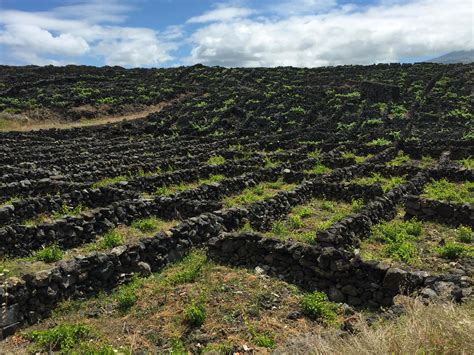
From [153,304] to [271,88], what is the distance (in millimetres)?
71264

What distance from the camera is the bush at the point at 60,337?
923 cm

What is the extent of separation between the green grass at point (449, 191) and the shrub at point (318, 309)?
36.0 ft

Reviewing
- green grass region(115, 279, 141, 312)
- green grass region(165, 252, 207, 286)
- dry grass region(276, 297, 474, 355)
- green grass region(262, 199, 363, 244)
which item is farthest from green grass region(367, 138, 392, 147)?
dry grass region(276, 297, 474, 355)

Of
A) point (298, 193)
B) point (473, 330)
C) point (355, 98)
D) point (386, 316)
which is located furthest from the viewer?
point (355, 98)

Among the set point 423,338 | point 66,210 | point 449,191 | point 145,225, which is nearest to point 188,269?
point 145,225

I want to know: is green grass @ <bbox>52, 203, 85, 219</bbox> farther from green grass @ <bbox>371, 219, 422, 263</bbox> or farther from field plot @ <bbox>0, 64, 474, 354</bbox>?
green grass @ <bbox>371, 219, 422, 263</bbox>

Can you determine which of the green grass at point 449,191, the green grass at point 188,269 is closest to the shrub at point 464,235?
the green grass at point 449,191

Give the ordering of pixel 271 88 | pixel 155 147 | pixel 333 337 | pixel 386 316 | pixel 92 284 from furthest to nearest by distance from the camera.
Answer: pixel 271 88 < pixel 155 147 < pixel 92 284 < pixel 386 316 < pixel 333 337

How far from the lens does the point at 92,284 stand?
11.9 metres

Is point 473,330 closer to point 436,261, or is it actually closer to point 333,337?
point 333,337

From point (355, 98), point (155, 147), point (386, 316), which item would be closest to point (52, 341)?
point (386, 316)

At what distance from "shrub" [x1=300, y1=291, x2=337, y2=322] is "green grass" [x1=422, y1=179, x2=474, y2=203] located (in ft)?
36.0

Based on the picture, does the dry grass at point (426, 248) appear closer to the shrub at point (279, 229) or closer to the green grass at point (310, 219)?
the green grass at point (310, 219)

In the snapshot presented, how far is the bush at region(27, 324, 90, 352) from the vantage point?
30.3ft
